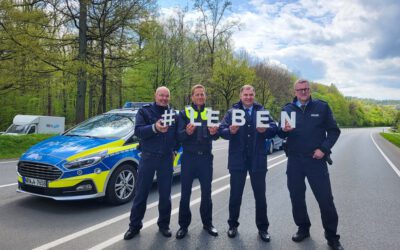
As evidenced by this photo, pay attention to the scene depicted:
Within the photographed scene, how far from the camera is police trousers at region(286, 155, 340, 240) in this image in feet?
12.8

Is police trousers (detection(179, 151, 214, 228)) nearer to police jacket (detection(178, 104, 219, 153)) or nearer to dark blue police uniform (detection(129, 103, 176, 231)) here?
police jacket (detection(178, 104, 219, 153))

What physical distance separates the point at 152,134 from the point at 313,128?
82.8 inches

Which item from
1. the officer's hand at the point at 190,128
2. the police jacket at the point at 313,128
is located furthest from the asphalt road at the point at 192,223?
the officer's hand at the point at 190,128

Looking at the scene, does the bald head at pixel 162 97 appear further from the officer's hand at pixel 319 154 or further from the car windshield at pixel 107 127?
the officer's hand at pixel 319 154

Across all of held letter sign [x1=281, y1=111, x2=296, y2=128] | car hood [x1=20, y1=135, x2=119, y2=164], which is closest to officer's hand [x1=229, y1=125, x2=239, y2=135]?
held letter sign [x1=281, y1=111, x2=296, y2=128]

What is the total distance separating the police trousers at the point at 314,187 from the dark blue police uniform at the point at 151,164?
1.67 meters

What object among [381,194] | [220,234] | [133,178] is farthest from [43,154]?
[381,194]

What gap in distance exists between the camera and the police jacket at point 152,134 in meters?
4.06

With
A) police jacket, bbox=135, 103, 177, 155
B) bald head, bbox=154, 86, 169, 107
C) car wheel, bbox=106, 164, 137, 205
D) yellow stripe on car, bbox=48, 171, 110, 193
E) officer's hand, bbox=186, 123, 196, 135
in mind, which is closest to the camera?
officer's hand, bbox=186, 123, 196, 135

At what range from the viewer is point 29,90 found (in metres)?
20.6

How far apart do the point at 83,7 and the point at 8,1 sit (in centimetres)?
482

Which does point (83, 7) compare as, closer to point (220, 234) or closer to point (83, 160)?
point (83, 160)

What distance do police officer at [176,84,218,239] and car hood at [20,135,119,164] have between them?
199 cm

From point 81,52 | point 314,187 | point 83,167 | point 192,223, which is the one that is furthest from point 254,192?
point 81,52
